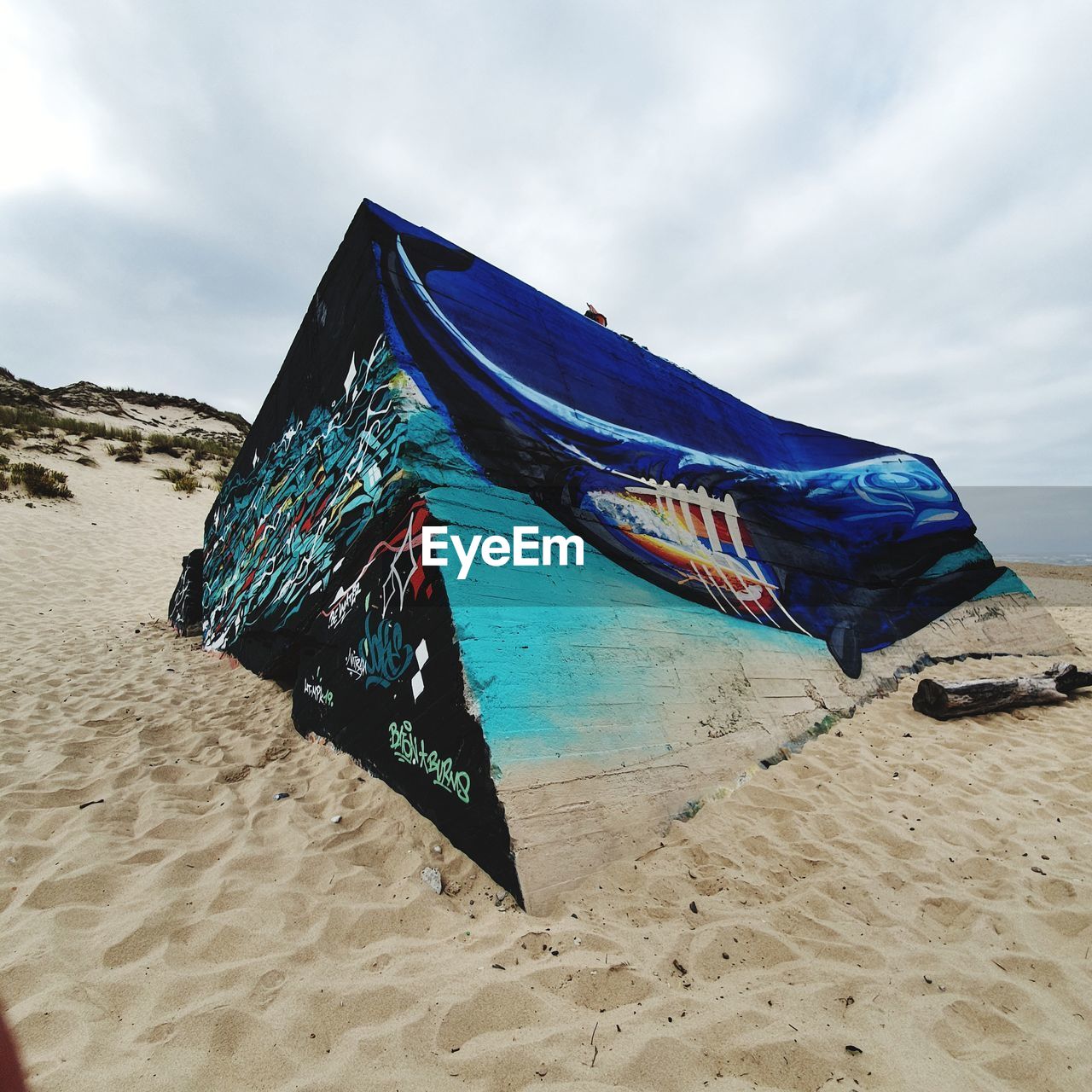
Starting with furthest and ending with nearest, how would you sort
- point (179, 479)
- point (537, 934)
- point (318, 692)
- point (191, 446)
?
point (191, 446) → point (179, 479) → point (318, 692) → point (537, 934)

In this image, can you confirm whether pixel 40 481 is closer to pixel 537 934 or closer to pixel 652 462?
pixel 652 462

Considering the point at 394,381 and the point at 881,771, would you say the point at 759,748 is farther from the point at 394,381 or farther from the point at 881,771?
the point at 394,381

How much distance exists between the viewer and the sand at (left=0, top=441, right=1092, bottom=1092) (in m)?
1.53

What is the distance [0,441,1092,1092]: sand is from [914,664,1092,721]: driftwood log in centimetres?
62

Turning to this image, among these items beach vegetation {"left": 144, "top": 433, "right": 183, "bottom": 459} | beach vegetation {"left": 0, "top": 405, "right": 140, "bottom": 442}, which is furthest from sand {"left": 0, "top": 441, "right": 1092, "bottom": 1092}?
beach vegetation {"left": 0, "top": 405, "right": 140, "bottom": 442}

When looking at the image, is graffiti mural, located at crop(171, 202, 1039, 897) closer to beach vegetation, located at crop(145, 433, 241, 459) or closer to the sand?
the sand

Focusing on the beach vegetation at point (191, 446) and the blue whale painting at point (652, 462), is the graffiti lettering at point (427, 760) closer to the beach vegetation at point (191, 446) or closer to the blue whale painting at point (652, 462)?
the blue whale painting at point (652, 462)

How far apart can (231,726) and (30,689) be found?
86.8 inches

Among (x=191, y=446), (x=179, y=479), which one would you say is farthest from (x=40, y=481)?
(x=191, y=446)
